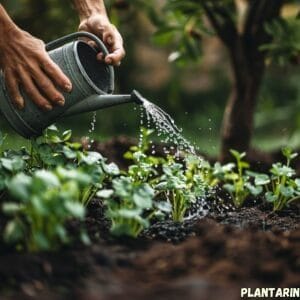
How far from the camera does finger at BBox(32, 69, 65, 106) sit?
1.92m

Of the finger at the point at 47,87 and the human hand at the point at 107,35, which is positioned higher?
the human hand at the point at 107,35

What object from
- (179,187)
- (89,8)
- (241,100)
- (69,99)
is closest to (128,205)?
(179,187)

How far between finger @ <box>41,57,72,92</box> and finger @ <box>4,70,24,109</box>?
11cm

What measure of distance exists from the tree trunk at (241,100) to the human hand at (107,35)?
1000mm

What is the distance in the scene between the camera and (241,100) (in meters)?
3.20

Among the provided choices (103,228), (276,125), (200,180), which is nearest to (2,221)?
(103,228)

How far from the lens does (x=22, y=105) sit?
6.54ft

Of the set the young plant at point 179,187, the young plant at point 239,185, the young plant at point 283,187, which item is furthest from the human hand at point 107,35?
the young plant at point 283,187

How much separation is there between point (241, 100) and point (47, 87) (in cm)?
149

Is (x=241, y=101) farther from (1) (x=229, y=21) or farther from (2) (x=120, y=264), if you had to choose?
(2) (x=120, y=264)

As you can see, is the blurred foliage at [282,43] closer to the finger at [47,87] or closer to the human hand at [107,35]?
the human hand at [107,35]

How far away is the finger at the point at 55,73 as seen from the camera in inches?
75.2

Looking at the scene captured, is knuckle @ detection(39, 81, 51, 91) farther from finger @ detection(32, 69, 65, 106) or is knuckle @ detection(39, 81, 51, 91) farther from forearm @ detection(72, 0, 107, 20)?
forearm @ detection(72, 0, 107, 20)

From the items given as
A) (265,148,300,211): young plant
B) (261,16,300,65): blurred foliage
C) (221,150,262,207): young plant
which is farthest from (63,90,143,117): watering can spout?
(261,16,300,65): blurred foliage
